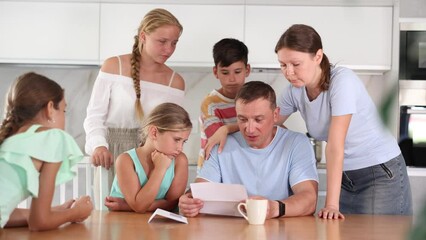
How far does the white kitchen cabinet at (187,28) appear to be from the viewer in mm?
3873

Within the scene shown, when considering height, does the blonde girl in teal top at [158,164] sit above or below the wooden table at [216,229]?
above

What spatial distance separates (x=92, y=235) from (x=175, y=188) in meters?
0.75

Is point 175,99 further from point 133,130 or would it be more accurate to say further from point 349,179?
point 349,179

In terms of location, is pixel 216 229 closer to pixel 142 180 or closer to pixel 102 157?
pixel 142 180

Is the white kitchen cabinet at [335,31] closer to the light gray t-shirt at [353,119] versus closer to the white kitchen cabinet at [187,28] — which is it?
the white kitchen cabinet at [187,28]

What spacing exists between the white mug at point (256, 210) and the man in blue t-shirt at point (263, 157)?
0.33 meters

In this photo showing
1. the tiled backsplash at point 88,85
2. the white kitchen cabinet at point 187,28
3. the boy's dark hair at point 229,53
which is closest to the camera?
the boy's dark hair at point 229,53

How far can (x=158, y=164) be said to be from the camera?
7.29ft

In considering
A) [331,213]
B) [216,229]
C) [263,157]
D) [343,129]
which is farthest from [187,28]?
[216,229]

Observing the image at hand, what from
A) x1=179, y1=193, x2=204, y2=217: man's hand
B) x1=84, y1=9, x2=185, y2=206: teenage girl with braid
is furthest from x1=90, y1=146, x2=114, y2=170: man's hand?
x1=179, y1=193, x2=204, y2=217: man's hand

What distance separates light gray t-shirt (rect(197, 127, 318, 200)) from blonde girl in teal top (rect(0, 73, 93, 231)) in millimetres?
665

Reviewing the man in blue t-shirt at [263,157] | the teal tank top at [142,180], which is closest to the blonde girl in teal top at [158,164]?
the teal tank top at [142,180]

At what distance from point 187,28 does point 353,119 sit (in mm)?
1893

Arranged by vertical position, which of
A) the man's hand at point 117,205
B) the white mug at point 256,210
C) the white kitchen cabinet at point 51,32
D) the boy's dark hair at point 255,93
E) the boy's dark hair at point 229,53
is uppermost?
the white kitchen cabinet at point 51,32
